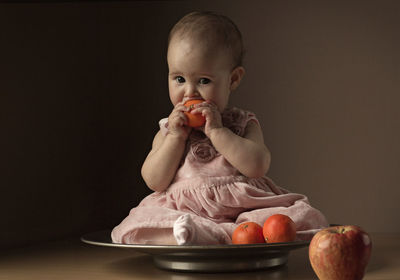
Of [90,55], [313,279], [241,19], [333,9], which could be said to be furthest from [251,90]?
[313,279]

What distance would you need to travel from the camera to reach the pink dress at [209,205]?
124 cm

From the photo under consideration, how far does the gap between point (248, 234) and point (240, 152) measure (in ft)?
0.70

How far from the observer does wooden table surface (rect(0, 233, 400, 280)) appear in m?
1.21

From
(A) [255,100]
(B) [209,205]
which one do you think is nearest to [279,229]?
(B) [209,205]

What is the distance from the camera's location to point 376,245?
1634 mm

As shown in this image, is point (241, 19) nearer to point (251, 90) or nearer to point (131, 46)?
point (251, 90)

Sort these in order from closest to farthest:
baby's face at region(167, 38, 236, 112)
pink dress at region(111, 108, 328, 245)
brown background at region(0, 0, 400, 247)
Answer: pink dress at region(111, 108, 328, 245), baby's face at region(167, 38, 236, 112), brown background at region(0, 0, 400, 247)

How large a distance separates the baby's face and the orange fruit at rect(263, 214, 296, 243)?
33 cm

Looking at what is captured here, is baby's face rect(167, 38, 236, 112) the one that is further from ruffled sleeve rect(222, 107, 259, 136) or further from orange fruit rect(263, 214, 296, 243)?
orange fruit rect(263, 214, 296, 243)

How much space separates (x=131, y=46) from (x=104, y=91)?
0.18 metres

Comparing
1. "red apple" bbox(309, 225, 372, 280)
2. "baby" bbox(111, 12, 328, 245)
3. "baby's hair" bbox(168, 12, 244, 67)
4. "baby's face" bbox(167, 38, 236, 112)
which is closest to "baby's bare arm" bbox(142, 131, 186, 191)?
"baby" bbox(111, 12, 328, 245)

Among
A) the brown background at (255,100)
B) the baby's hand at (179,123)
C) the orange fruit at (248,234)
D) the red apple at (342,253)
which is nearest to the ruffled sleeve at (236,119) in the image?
the baby's hand at (179,123)

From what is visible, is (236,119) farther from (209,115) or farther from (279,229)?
(279,229)

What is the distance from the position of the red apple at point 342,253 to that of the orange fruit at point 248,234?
0.18m
